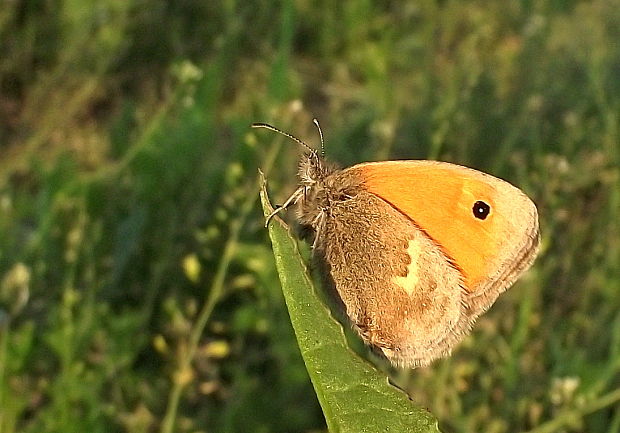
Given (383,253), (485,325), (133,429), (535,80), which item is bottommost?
(133,429)

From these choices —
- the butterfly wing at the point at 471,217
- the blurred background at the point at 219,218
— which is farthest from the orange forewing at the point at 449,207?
the blurred background at the point at 219,218

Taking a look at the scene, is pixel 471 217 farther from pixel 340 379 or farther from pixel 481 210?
pixel 340 379

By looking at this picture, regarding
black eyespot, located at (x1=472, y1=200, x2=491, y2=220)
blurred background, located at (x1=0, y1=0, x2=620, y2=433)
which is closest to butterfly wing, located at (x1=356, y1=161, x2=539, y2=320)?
black eyespot, located at (x1=472, y1=200, x2=491, y2=220)

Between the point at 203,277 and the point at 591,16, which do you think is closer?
the point at 203,277

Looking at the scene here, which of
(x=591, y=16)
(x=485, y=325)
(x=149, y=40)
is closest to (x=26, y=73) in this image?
(x=149, y=40)

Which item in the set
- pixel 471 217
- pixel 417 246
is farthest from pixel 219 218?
pixel 471 217

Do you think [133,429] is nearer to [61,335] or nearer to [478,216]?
[61,335]

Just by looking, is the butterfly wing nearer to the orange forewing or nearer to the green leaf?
the orange forewing
